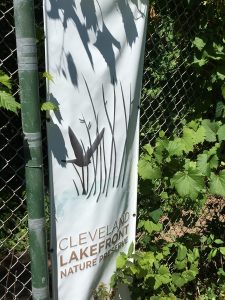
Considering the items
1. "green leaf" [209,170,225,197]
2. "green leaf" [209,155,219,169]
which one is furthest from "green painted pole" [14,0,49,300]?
"green leaf" [209,155,219,169]

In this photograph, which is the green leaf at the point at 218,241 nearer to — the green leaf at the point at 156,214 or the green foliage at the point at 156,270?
the green foliage at the point at 156,270

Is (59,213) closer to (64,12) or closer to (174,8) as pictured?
(64,12)

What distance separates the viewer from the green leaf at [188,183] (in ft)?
9.17

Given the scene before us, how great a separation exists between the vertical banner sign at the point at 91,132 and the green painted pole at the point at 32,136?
0.46 feet

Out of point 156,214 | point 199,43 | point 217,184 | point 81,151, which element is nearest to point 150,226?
point 156,214

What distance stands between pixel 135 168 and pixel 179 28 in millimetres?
1002

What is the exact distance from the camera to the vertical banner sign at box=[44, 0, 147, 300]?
7.21 ft

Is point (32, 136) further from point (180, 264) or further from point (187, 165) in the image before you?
point (180, 264)

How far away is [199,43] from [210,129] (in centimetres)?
54

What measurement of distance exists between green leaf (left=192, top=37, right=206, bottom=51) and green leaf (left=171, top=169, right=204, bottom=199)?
793mm

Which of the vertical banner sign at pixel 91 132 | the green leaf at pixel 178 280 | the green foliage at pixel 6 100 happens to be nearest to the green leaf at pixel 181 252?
the green leaf at pixel 178 280

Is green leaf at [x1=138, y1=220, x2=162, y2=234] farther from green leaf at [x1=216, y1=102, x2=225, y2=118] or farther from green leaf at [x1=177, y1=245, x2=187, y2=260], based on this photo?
green leaf at [x1=216, y1=102, x2=225, y2=118]

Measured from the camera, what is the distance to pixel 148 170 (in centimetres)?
282

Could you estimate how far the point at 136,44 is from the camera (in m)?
2.62
